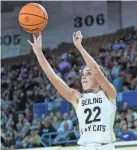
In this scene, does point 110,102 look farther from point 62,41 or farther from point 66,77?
point 62,41

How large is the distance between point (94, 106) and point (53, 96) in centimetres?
1084

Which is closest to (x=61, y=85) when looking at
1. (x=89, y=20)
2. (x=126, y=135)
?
(x=126, y=135)

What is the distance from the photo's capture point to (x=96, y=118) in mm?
4410

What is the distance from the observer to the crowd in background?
12.1m

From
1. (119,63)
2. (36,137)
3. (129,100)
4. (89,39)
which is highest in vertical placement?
(89,39)

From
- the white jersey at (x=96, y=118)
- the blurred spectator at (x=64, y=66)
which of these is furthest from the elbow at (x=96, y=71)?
the blurred spectator at (x=64, y=66)

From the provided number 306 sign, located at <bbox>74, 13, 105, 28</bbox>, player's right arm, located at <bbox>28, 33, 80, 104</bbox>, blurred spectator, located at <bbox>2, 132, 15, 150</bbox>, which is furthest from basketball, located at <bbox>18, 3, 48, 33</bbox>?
number 306 sign, located at <bbox>74, 13, 105, 28</bbox>

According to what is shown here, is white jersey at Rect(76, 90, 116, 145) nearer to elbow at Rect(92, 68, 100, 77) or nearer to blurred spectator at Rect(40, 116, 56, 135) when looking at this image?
elbow at Rect(92, 68, 100, 77)

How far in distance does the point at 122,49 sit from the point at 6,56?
7.71 metres

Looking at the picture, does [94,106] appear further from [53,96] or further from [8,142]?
[53,96]

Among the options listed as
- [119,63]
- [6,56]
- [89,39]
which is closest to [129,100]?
[119,63]

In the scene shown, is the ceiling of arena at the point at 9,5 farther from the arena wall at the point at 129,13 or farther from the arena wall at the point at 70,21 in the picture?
the arena wall at the point at 129,13

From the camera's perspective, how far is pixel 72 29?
20.8m

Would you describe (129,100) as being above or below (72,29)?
below
